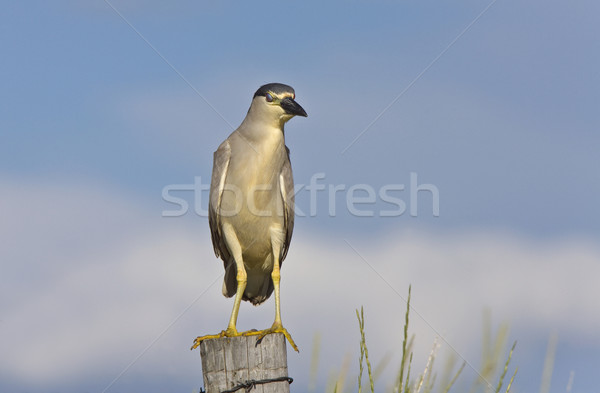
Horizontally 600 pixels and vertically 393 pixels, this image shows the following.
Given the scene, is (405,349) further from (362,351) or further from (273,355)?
(273,355)

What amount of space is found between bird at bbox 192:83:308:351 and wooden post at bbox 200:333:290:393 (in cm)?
159

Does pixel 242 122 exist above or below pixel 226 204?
above

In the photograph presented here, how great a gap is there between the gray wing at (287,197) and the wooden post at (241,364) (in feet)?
6.87

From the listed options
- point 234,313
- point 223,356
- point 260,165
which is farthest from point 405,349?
point 260,165

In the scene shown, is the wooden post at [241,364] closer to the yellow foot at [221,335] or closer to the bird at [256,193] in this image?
the yellow foot at [221,335]

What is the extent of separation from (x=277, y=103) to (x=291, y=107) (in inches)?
6.8

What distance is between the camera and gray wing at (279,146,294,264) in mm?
6293

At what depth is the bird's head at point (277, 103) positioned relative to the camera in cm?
625

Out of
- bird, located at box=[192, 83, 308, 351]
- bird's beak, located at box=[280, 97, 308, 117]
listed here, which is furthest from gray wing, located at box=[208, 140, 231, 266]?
bird's beak, located at box=[280, 97, 308, 117]

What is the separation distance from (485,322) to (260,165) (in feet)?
9.39

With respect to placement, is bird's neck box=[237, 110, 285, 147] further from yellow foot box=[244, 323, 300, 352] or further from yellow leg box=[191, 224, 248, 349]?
yellow foot box=[244, 323, 300, 352]

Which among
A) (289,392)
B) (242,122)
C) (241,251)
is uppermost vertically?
(242,122)

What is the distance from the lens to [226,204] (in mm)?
6160

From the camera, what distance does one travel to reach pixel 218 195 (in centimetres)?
620
